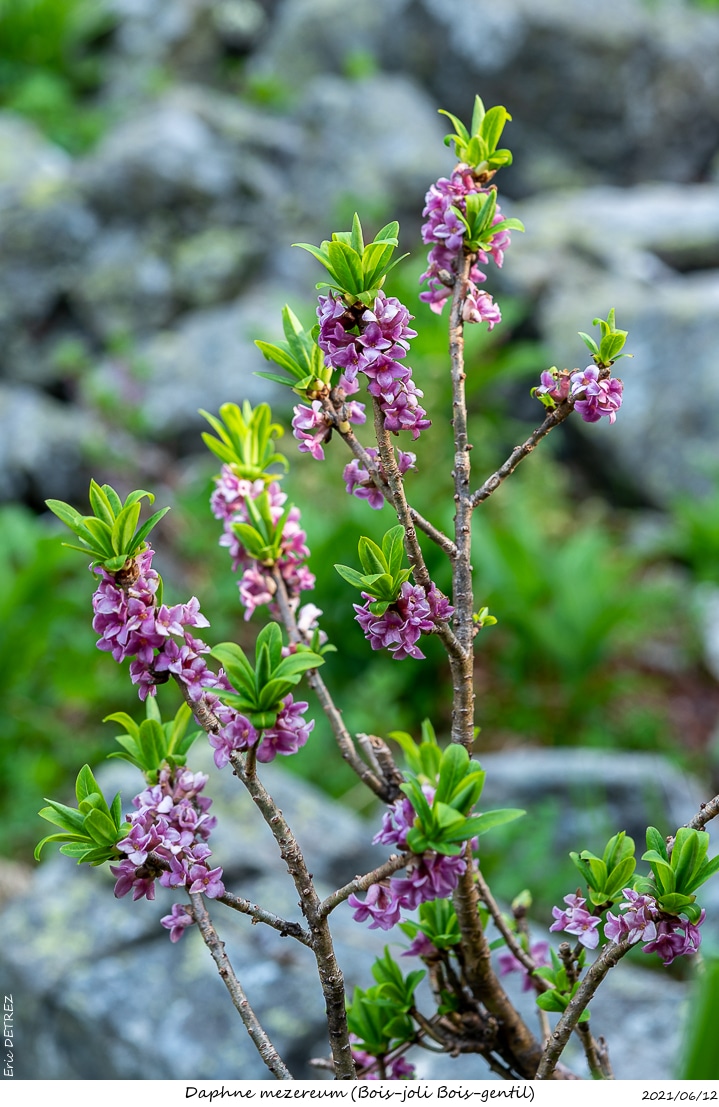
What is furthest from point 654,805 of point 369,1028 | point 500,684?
point 369,1028

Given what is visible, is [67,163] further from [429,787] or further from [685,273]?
[429,787]

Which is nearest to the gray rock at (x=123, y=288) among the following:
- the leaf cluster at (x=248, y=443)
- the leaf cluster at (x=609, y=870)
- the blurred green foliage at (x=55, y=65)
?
the blurred green foliage at (x=55, y=65)

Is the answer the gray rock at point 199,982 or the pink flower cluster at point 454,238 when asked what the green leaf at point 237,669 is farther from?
the gray rock at point 199,982

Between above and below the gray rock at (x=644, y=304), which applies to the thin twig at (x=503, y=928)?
below

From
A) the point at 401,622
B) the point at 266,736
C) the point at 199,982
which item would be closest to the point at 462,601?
the point at 401,622

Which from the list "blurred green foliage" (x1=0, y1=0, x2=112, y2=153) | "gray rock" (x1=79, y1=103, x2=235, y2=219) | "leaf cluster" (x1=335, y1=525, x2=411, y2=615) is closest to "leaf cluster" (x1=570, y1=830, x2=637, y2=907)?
"leaf cluster" (x1=335, y1=525, x2=411, y2=615)

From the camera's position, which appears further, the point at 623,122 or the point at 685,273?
the point at 623,122
